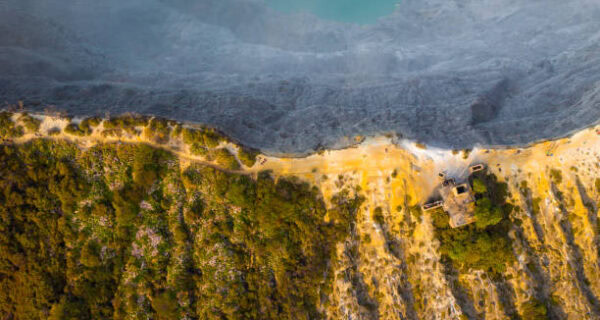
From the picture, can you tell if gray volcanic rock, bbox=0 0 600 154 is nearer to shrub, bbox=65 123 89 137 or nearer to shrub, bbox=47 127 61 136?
shrub, bbox=65 123 89 137

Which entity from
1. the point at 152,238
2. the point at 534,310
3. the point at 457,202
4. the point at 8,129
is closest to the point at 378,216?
the point at 457,202

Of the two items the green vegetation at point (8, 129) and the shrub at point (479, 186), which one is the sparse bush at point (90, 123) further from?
the shrub at point (479, 186)

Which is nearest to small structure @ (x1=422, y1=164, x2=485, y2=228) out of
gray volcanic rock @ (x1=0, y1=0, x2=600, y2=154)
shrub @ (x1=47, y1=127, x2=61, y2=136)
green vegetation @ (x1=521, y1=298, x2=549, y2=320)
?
gray volcanic rock @ (x1=0, y1=0, x2=600, y2=154)

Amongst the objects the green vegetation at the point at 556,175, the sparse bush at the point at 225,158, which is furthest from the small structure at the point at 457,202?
the sparse bush at the point at 225,158

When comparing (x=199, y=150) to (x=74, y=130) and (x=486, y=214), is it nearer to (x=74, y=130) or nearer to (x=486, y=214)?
(x=74, y=130)

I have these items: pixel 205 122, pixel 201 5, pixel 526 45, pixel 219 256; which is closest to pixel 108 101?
pixel 205 122
